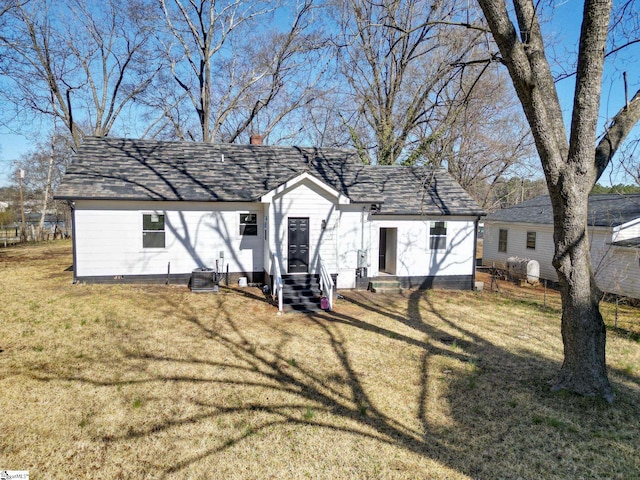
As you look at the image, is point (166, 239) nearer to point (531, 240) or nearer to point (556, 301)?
point (556, 301)

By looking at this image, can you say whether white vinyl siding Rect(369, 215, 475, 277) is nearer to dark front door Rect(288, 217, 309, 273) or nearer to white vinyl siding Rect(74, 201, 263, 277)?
dark front door Rect(288, 217, 309, 273)

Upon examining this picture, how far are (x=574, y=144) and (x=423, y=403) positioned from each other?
455 cm

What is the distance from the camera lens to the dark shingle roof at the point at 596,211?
1578 centimetres

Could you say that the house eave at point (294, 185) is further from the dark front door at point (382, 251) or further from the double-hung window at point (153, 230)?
the dark front door at point (382, 251)

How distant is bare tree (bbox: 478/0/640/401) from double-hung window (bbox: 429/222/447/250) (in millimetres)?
9207

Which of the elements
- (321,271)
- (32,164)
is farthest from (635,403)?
(32,164)

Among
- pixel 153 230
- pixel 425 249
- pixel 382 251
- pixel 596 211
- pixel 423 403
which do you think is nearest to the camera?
pixel 423 403

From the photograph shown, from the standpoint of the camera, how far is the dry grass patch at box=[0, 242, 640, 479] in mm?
4430

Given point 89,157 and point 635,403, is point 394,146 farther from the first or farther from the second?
point 635,403

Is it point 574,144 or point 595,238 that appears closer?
point 574,144

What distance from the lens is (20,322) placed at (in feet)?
28.5

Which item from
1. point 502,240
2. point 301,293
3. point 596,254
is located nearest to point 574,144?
point 301,293

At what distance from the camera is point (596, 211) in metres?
17.2

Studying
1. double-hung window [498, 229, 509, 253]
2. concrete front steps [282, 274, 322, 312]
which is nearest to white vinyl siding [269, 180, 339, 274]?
concrete front steps [282, 274, 322, 312]
